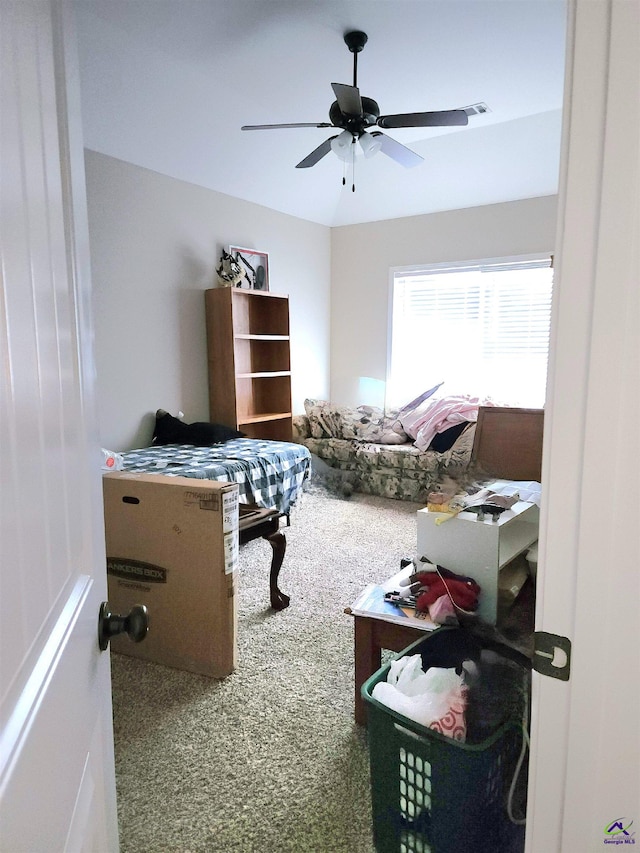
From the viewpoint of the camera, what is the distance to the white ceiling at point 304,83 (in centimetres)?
273

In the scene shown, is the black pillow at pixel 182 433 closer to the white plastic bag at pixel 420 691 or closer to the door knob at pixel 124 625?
the white plastic bag at pixel 420 691

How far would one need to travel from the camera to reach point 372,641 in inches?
67.8

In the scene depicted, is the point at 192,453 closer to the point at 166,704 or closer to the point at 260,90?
the point at 166,704

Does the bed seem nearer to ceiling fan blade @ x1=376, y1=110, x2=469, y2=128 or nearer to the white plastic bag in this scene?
the white plastic bag

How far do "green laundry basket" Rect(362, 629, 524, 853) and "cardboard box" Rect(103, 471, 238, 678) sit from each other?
0.85 m

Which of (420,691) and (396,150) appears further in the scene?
(396,150)

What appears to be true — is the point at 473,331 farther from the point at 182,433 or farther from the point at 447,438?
the point at 182,433

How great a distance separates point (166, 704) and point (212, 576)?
461 mm

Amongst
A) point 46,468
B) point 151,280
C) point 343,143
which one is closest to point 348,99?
→ point 343,143

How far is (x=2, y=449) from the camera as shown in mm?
385

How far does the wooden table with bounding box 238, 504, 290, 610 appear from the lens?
8.40 feet

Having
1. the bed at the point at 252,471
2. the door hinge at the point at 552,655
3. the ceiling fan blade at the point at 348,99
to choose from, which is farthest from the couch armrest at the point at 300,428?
the door hinge at the point at 552,655

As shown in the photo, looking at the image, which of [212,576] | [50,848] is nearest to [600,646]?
[50,848]

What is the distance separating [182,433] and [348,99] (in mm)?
2426
